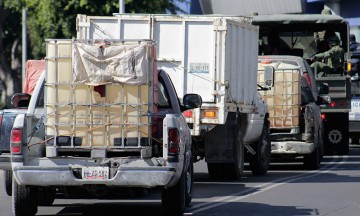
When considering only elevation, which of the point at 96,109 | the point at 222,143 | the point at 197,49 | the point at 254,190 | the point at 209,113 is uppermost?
the point at 197,49

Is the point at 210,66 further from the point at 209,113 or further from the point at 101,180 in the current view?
the point at 101,180

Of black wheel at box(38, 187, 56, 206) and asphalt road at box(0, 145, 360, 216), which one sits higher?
black wheel at box(38, 187, 56, 206)

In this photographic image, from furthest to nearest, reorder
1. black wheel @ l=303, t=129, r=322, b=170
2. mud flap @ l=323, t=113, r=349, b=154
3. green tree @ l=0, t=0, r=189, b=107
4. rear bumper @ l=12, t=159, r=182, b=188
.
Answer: green tree @ l=0, t=0, r=189, b=107 → mud flap @ l=323, t=113, r=349, b=154 → black wheel @ l=303, t=129, r=322, b=170 → rear bumper @ l=12, t=159, r=182, b=188

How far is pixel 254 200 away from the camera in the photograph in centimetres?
1633

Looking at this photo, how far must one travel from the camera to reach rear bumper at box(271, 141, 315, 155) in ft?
74.9

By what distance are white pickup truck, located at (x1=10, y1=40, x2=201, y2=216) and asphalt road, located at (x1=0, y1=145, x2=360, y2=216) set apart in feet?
2.92

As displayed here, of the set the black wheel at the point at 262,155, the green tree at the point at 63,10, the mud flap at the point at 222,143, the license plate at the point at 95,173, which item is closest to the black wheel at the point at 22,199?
the license plate at the point at 95,173

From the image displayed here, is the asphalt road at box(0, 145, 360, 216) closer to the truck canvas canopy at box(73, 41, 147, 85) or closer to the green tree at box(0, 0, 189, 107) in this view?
the truck canvas canopy at box(73, 41, 147, 85)

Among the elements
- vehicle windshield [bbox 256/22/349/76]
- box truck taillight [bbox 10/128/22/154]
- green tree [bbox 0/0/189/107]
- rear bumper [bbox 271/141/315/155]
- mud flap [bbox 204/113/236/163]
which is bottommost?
rear bumper [bbox 271/141/315/155]

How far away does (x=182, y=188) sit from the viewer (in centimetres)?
1374

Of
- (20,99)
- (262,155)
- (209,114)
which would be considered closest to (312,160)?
(262,155)

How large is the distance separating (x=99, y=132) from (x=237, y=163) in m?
6.68

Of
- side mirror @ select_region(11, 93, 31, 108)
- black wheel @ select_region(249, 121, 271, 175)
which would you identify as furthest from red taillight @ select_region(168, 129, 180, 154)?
black wheel @ select_region(249, 121, 271, 175)

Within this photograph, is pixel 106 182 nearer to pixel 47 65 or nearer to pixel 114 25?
pixel 47 65
